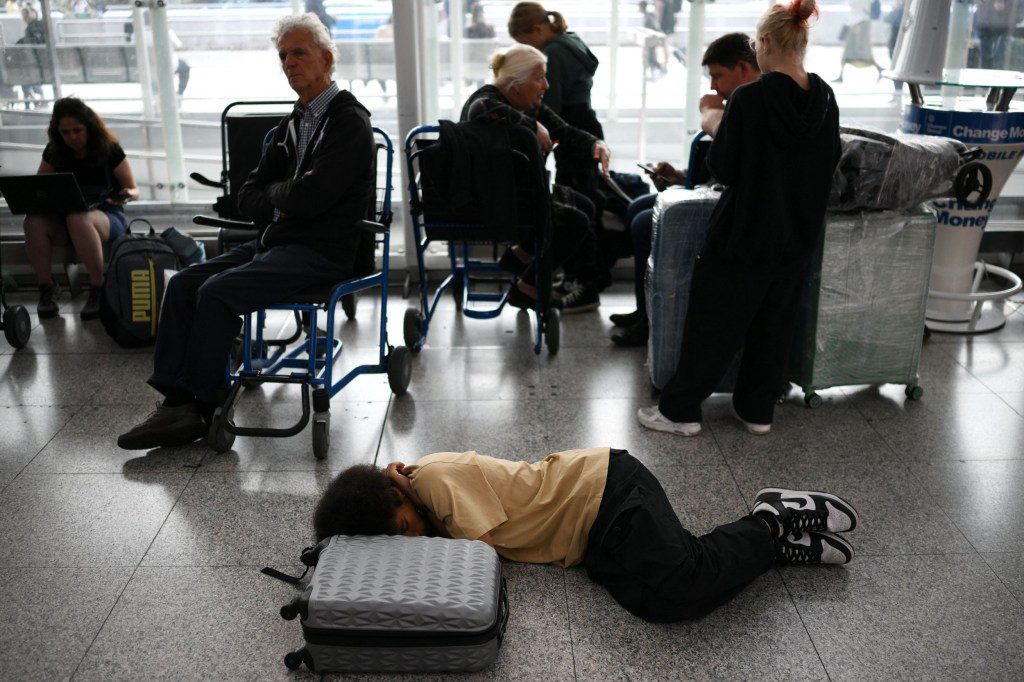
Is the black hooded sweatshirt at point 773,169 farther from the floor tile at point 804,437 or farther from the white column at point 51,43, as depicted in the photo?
the white column at point 51,43

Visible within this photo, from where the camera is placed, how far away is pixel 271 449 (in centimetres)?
323

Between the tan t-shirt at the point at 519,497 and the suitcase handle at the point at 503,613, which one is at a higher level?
the tan t-shirt at the point at 519,497

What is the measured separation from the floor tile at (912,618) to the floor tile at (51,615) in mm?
1763

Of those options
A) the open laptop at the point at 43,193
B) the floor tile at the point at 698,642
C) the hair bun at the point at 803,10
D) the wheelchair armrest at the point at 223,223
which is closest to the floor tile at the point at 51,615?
the floor tile at the point at 698,642

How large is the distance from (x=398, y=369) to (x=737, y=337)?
49.3 inches

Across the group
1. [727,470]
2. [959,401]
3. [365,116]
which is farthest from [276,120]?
[959,401]

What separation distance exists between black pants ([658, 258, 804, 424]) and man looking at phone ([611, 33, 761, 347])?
53cm

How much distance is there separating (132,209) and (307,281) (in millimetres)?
2591

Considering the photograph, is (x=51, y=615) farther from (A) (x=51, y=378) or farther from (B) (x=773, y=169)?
(B) (x=773, y=169)

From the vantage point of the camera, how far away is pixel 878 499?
2.88m

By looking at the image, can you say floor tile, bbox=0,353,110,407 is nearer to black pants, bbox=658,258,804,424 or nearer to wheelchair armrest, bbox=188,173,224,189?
wheelchair armrest, bbox=188,173,224,189

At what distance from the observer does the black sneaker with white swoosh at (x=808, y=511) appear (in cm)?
254

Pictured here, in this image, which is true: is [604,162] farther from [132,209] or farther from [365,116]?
[132,209]

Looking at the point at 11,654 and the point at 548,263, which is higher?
the point at 548,263
